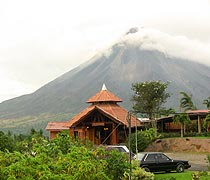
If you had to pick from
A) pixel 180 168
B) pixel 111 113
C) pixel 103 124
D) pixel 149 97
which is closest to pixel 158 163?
pixel 180 168

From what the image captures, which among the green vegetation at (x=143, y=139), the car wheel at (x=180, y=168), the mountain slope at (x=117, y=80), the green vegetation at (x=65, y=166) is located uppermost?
the mountain slope at (x=117, y=80)

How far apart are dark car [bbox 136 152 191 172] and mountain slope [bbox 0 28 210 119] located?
369 feet

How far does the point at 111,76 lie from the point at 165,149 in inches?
5211

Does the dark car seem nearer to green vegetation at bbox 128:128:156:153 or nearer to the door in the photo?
green vegetation at bbox 128:128:156:153

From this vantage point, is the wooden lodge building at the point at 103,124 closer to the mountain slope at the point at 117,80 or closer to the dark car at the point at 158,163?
the dark car at the point at 158,163

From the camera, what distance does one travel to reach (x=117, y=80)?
16850cm

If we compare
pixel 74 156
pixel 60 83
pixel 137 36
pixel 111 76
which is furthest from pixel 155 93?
pixel 137 36

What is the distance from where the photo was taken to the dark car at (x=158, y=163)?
22125mm

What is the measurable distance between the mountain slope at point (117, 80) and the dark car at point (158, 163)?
369ft

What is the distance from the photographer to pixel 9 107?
170 m

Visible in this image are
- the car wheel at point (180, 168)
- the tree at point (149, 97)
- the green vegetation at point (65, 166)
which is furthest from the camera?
the tree at point (149, 97)

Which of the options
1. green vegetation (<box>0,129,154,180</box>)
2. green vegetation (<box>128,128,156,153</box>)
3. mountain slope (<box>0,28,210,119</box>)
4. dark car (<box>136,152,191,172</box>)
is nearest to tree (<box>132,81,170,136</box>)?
green vegetation (<box>128,128,156,153</box>)

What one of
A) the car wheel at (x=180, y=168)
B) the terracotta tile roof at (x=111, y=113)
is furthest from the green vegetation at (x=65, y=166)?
the terracotta tile roof at (x=111, y=113)

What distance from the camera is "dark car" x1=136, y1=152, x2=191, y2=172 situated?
22125 millimetres
